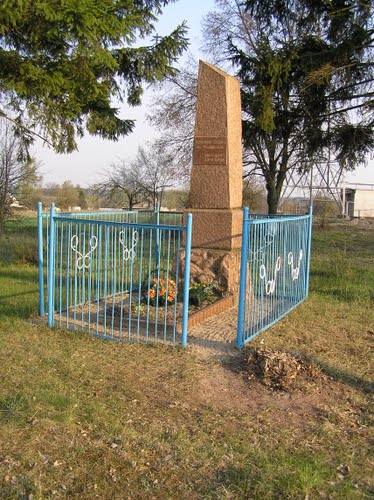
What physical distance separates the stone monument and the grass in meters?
1.74

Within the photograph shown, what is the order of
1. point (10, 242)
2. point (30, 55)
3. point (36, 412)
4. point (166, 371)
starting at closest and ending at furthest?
point (36, 412)
point (166, 371)
point (30, 55)
point (10, 242)

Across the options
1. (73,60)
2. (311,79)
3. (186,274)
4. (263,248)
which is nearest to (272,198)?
(311,79)

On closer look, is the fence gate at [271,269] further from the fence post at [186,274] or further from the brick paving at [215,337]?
the fence post at [186,274]

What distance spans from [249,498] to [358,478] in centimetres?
71

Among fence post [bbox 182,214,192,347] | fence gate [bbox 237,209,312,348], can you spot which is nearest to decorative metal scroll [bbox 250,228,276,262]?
fence gate [bbox 237,209,312,348]

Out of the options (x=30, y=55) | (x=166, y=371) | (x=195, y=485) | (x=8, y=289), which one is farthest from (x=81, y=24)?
(x=195, y=485)

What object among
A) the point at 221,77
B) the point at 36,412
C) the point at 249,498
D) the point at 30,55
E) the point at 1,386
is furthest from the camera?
the point at 30,55

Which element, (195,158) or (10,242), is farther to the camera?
(10,242)

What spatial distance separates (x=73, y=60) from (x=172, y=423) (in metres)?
8.33

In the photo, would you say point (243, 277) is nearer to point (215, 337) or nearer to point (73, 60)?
point (215, 337)

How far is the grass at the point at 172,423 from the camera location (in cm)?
279

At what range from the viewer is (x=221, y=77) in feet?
23.8

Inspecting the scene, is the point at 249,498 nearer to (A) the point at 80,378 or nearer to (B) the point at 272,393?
(B) the point at 272,393

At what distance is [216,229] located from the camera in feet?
23.9
